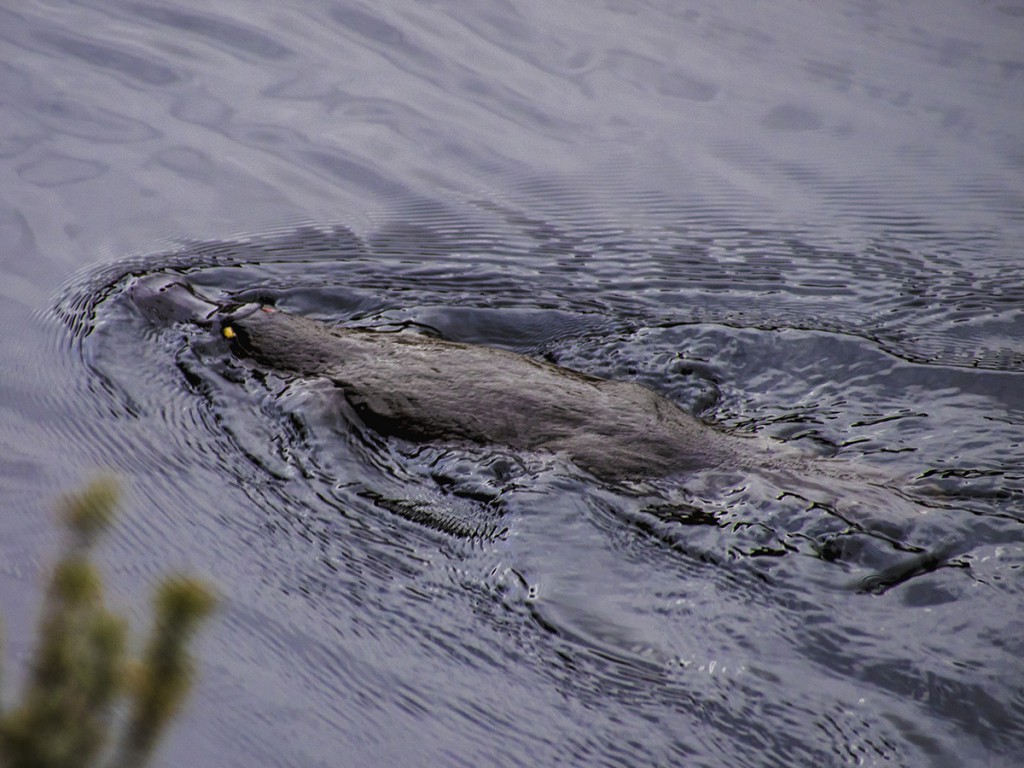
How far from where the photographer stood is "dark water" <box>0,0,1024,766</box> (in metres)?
3.33

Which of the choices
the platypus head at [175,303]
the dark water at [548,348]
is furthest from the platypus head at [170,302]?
the dark water at [548,348]

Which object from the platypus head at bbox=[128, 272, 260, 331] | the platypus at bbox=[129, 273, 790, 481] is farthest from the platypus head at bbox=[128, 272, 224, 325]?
the platypus at bbox=[129, 273, 790, 481]

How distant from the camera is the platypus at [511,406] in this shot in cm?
410

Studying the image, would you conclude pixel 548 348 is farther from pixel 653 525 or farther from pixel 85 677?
pixel 85 677

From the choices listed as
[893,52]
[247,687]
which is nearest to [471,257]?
[247,687]

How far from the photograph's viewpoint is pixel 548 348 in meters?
5.52

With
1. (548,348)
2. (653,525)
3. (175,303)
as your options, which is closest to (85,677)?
(653,525)

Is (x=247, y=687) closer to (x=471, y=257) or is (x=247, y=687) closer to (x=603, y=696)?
(x=603, y=696)

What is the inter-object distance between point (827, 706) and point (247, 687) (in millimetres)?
1687

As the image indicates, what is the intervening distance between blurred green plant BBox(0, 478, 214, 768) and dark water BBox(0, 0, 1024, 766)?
1.65 m

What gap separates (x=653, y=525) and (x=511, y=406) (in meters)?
0.68

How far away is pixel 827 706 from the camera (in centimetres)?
325

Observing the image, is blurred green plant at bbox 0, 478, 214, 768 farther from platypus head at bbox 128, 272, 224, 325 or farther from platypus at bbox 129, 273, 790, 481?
platypus head at bbox 128, 272, 224, 325

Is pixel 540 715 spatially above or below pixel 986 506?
below
